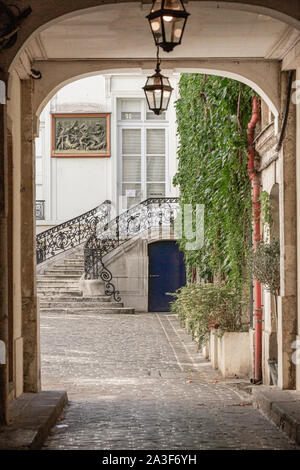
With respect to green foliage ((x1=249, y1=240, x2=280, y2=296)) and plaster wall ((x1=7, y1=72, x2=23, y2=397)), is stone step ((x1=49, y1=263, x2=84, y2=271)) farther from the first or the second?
plaster wall ((x1=7, y1=72, x2=23, y2=397))

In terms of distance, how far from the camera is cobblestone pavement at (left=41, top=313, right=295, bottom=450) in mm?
5781

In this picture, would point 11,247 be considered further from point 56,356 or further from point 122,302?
point 122,302

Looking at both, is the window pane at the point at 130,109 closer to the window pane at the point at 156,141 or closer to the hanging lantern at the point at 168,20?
the window pane at the point at 156,141

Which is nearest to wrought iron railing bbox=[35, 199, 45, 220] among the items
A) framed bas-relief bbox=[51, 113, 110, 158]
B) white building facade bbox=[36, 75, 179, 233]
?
white building facade bbox=[36, 75, 179, 233]

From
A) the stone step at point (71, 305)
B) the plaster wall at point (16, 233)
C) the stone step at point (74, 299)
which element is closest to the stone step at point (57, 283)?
the stone step at point (74, 299)

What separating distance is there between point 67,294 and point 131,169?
6112 mm

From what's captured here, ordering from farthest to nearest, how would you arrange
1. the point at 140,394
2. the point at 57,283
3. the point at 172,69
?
the point at 57,283 < the point at 140,394 < the point at 172,69

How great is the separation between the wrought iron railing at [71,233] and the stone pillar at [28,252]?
1422 cm

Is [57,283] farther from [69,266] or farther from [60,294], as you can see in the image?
[69,266]

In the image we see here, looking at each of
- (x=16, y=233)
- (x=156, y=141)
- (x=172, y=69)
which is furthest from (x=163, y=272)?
(x=16, y=233)

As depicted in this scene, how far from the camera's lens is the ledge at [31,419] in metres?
5.14

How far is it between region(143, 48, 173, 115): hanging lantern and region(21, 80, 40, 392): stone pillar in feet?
4.23

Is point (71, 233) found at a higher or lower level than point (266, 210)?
higher

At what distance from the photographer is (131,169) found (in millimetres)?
24562
